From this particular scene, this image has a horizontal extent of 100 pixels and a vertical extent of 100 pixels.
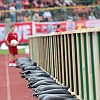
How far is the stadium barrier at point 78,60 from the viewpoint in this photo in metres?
7.98

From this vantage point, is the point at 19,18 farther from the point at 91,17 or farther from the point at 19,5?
the point at 91,17

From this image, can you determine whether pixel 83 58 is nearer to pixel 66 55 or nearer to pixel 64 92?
pixel 64 92

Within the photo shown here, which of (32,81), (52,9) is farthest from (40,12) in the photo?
(32,81)

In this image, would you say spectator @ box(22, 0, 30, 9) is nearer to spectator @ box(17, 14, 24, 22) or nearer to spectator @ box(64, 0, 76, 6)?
spectator @ box(17, 14, 24, 22)

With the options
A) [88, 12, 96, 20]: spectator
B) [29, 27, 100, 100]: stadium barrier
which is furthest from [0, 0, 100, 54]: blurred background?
[29, 27, 100, 100]: stadium barrier

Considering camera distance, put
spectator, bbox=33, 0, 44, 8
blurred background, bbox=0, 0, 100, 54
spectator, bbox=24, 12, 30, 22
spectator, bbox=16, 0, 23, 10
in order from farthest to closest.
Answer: spectator, bbox=33, 0, 44, 8
spectator, bbox=16, 0, 23, 10
spectator, bbox=24, 12, 30, 22
blurred background, bbox=0, 0, 100, 54

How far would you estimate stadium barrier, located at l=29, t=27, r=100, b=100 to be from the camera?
798cm

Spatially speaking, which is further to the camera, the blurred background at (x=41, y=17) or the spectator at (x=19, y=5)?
the spectator at (x=19, y=5)

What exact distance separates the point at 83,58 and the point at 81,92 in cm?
70

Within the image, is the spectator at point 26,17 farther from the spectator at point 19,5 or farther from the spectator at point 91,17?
the spectator at point 91,17

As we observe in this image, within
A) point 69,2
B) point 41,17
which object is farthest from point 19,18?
point 69,2

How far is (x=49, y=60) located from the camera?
48.1 ft

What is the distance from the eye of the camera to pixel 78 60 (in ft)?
30.7

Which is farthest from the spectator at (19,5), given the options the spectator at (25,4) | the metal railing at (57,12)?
the metal railing at (57,12)
